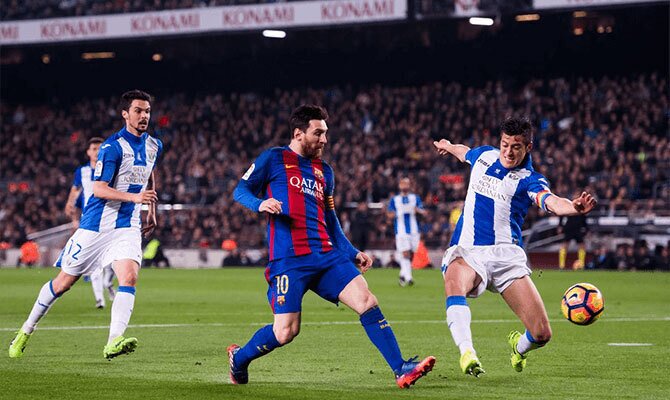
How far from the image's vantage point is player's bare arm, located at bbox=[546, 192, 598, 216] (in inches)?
326

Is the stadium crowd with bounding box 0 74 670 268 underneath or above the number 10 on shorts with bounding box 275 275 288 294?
above

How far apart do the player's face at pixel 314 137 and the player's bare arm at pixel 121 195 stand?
6.34 feet

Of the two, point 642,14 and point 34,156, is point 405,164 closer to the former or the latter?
point 642,14

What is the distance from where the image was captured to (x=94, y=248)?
440 inches

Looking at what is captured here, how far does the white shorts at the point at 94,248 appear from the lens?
11.1 m

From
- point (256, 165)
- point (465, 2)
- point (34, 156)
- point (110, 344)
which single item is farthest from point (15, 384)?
point (34, 156)

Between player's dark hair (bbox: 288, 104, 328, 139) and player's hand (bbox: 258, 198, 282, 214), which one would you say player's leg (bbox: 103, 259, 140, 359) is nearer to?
player's hand (bbox: 258, 198, 282, 214)

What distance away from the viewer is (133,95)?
11.1m

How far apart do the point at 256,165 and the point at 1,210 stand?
3720 cm

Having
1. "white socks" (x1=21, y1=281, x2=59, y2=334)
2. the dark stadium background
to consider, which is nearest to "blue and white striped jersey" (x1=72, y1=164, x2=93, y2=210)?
"white socks" (x1=21, y1=281, x2=59, y2=334)

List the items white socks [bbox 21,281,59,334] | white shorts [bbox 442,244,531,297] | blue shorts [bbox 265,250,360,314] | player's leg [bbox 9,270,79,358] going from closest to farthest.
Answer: blue shorts [bbox 265,250,360,314] < white shorts [bbox 442,244,531,297] < player's leg [bbox 9,270,79,358] < white socks [bbox 21,281,59,334]

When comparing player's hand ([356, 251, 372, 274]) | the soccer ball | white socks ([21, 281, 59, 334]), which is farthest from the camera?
white socks ([21, 281, 59, 334])

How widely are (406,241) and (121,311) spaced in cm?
1665

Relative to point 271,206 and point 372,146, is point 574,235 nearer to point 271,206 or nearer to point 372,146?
point 372,146
